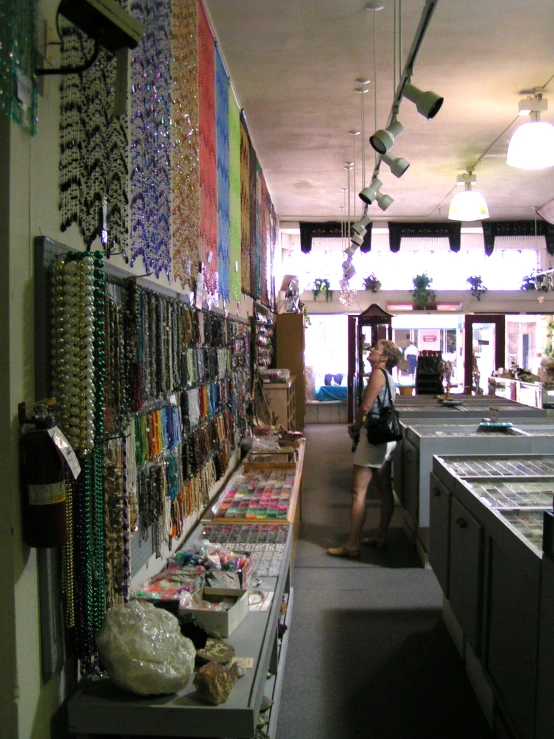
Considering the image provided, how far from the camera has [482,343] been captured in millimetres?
14820

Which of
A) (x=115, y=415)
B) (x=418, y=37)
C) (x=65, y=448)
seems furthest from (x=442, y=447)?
(x=65, y=448)

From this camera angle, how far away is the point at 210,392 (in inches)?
164

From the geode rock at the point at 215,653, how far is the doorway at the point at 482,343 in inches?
515

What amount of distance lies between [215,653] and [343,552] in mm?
3472

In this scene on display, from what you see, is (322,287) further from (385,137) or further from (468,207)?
(385,137)

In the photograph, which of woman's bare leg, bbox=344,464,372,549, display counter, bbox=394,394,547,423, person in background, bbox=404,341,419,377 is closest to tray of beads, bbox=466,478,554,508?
woman's bare leg, bbox=344,464,372,549

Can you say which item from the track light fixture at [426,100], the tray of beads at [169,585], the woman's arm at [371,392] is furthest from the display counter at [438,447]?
the tray of beads at [169,585]

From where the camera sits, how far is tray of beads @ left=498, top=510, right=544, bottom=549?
2.45m

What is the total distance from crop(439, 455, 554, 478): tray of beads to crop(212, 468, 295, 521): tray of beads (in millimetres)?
1011

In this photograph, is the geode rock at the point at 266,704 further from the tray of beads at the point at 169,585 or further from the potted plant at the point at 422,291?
the potted plant at the point at 422,291

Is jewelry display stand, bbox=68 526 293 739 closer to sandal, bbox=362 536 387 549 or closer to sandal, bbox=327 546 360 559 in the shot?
sandal, bbox=327 546 360 559

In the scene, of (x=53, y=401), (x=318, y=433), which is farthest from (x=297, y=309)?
(x=53, y=401)

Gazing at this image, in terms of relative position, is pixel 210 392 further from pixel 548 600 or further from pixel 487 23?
pixel 487 23

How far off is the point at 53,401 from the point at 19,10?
91cm
